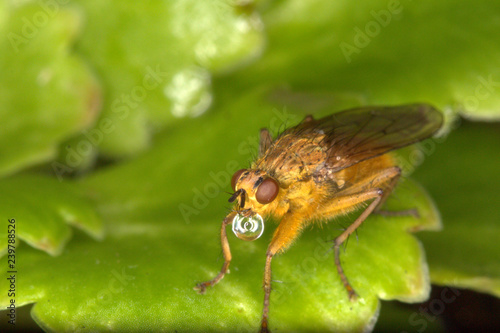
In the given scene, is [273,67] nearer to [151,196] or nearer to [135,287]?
[151,196]

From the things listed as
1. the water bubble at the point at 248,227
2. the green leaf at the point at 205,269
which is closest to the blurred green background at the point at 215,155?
the green leaf at the point at 205,269

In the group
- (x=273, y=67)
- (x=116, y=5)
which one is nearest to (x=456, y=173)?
(x=273, y=67)

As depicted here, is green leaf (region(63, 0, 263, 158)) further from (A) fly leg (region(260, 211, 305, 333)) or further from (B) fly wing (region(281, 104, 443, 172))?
(A) fly leg (region(260, 211, 305, 333))

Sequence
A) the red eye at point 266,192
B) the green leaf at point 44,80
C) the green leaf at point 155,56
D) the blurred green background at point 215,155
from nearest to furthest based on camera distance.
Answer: the blurred green background at point 215,155
the red eye at point 266,192
the green leaf at point 44,80
the green leaf at point 155,56

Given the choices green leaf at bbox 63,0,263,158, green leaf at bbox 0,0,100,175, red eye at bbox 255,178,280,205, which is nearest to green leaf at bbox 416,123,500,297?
red eye at bbox 255,178,280,205

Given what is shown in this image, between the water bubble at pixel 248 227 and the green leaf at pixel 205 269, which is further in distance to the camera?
the water bubble at pixel 248 227

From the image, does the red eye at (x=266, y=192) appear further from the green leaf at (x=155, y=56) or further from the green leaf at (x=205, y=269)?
the green leaf at (x=155, y=56)
